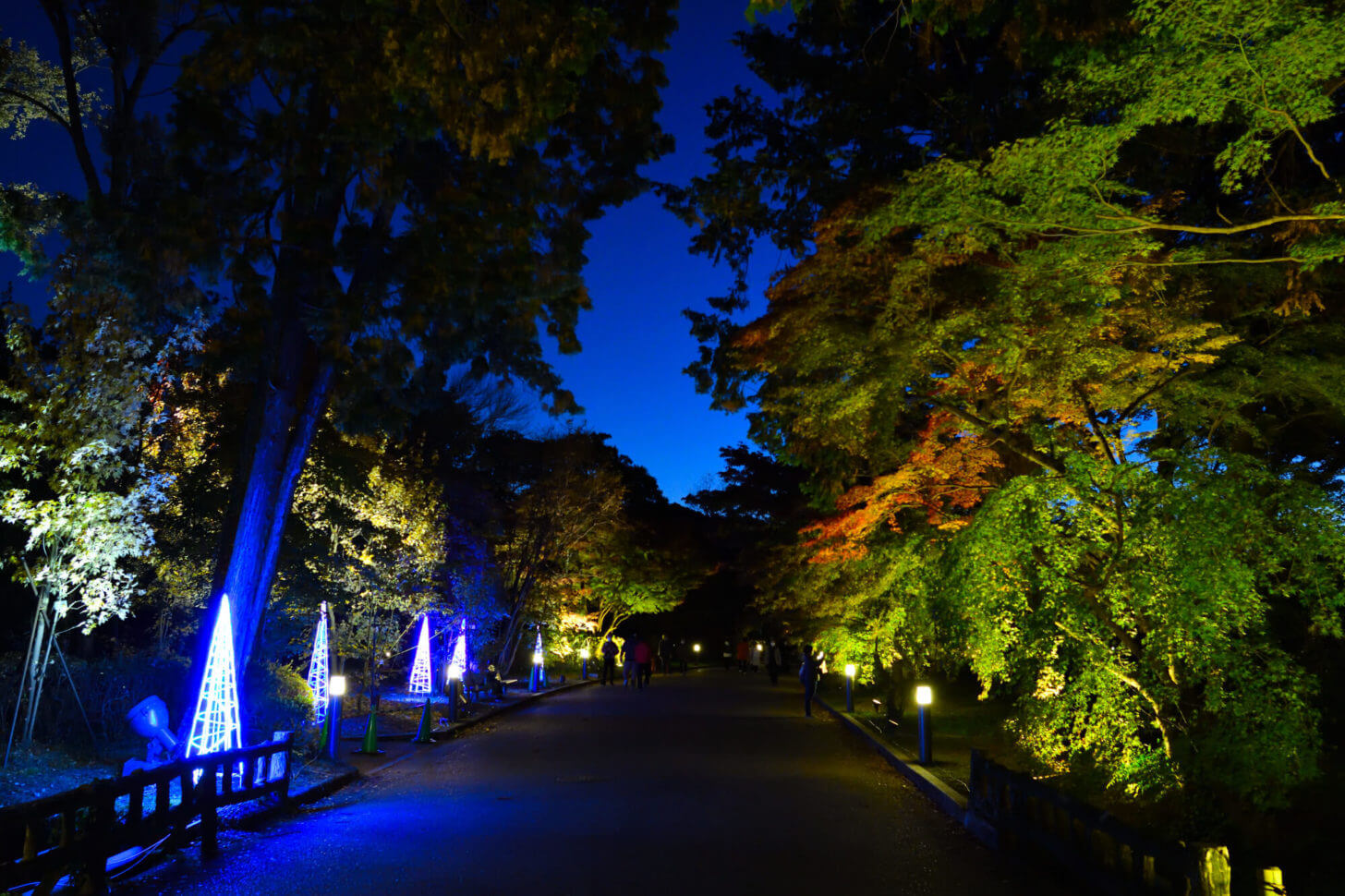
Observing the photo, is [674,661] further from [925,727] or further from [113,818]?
[113,818]

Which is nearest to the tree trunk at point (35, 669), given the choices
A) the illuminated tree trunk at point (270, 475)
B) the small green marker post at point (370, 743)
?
the illuminated tree trunk at point (270, 475)

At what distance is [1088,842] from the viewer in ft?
23.7

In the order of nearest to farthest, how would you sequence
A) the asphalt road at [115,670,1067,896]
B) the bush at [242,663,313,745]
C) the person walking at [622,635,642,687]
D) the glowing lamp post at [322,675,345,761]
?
the asphalt road at [115,670,1067,896] → the glowing lamp post at [322,675,345,761] → the bush at [242,663,313,745] → the person walking at [622,635,642,687]

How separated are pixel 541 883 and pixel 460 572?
19095 millimetres

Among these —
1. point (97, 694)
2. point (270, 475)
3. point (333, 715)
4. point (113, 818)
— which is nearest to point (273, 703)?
point (97, 694)

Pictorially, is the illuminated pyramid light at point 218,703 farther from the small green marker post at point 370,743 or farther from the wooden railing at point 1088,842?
the wooden railing at point 1088,842

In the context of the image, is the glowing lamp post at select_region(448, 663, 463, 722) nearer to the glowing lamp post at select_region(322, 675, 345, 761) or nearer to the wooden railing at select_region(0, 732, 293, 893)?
the glowing lamp post at select_region(322, 675, 345, 761)

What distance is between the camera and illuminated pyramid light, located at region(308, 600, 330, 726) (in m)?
17.4

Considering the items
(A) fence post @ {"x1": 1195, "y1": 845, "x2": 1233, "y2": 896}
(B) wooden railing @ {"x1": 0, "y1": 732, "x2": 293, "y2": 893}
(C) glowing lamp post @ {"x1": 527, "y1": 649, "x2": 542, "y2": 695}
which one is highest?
(A) fence post @ {"x1": 1195, "y1": 845, "x2": 1233, "y2": 896}

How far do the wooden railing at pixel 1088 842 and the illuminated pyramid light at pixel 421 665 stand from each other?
56.0 feet

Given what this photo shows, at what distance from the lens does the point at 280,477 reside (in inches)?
565

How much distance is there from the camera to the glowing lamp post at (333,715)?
43.1 feet

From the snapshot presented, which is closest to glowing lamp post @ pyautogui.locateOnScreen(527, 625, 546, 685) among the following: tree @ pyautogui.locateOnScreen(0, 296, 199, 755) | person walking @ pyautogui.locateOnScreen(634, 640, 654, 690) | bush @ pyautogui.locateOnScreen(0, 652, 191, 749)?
person walking @ pyautogui.locateOnScreen(634, 640, 654, 690)

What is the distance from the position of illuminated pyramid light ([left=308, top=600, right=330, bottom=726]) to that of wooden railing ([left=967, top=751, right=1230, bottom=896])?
12.1m
